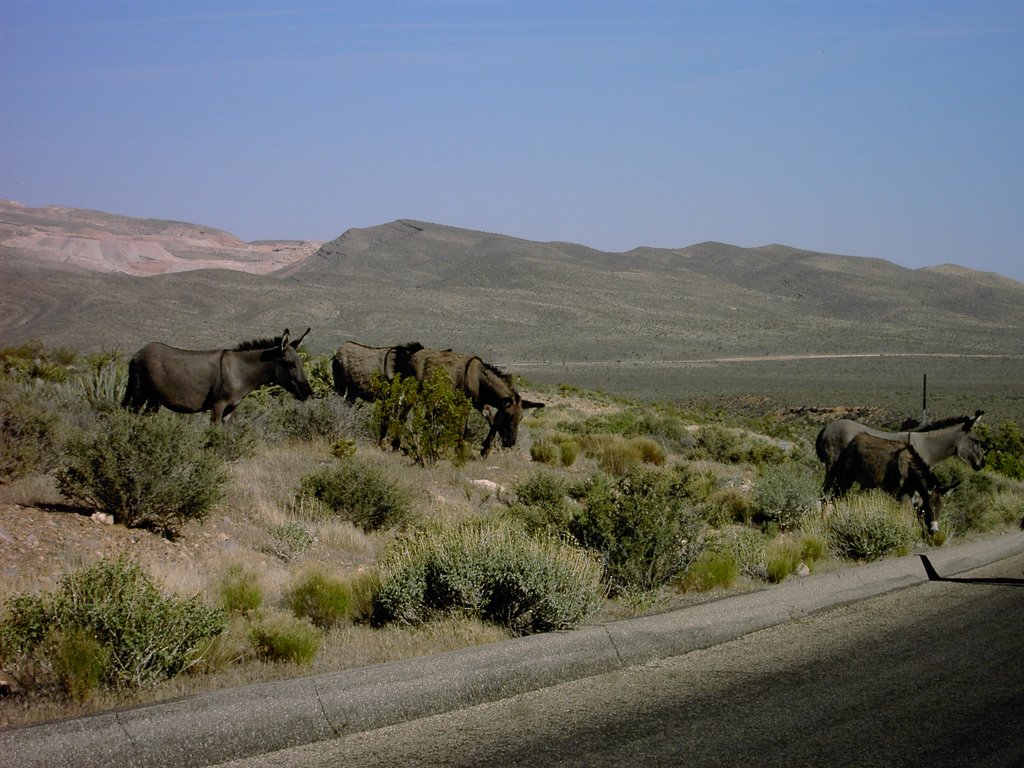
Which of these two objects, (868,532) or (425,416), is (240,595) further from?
(425,416)

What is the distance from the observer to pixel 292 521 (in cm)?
1255

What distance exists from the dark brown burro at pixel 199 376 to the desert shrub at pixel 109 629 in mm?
9923

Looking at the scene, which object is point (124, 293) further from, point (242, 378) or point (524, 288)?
point (242, 378)

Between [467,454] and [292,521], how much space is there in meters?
7.78

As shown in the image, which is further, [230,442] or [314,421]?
[314,421]

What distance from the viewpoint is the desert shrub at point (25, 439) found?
12.4 m

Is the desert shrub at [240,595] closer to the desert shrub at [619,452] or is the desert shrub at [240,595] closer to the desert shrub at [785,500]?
the desert shrub at [785,500]

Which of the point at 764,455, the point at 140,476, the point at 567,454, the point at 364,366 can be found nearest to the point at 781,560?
the point at 140,476

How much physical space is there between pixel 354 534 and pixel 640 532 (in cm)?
357

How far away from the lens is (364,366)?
23.7 m

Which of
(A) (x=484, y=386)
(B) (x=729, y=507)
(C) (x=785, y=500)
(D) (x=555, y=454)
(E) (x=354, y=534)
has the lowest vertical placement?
(B) (x=729, y=507)

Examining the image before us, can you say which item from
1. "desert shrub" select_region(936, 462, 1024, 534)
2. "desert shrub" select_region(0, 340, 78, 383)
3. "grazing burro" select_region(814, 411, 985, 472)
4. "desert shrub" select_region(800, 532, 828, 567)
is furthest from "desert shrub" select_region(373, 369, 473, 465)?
"desert shrub" select_region(936, 462, 1024, 534)

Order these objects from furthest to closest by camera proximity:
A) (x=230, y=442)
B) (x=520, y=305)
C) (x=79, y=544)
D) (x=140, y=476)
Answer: (x=520, y=305) → (x=230, y=442) → (x=140, y=476) → (x=79, y=544)

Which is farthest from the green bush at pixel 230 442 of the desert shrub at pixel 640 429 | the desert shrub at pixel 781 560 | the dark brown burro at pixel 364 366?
the desert shrub at pixel 640 429
